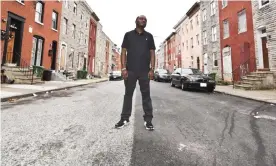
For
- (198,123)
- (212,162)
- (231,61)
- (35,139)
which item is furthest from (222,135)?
(231,61)

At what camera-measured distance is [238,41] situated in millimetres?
15766

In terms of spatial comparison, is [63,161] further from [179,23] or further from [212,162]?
[179,23]

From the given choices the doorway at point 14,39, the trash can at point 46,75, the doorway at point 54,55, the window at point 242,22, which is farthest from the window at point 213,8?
the doorway at point 14,39

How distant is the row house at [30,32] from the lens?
1212 cm

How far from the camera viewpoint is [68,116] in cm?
420

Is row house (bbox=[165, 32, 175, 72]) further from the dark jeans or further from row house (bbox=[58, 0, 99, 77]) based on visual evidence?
the dark jeans

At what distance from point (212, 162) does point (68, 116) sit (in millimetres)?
3307

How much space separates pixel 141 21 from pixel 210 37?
20523 millimetres

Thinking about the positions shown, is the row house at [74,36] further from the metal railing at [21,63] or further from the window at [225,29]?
the window at [225,29]

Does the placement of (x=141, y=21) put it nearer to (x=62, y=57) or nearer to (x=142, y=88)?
(x=142, y=88)

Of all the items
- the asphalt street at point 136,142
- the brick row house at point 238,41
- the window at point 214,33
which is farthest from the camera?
the window at point 214,33

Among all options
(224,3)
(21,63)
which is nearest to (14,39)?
(21,63)

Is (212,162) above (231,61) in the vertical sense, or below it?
below

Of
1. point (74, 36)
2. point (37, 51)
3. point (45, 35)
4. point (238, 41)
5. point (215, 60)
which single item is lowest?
point (37, 51)
